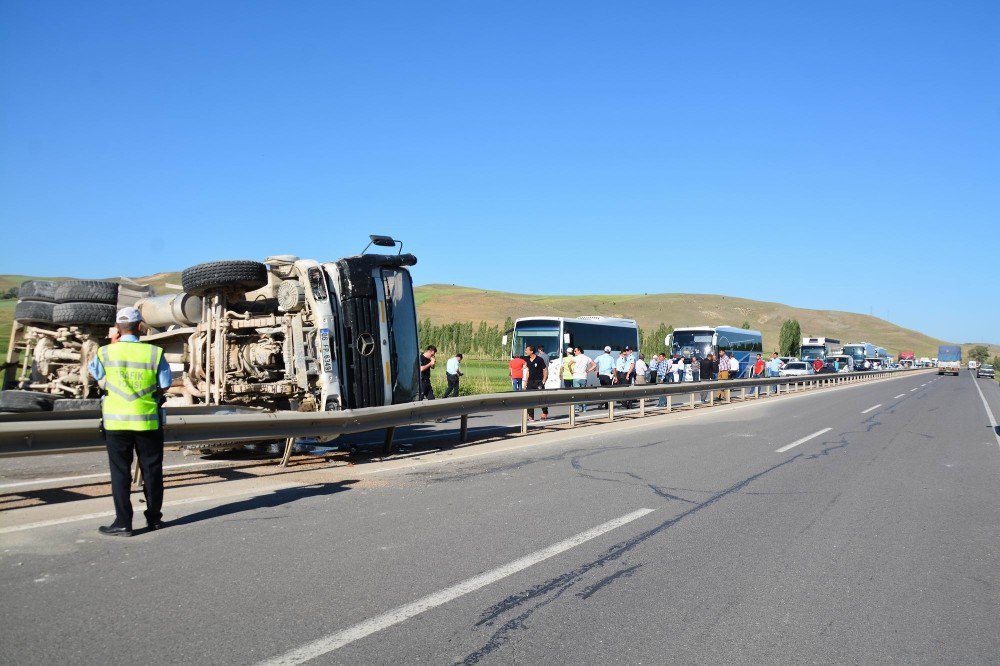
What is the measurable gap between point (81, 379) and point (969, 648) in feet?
41.9

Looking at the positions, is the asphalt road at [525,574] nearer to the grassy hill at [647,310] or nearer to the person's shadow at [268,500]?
the person's shadow at [268,500]

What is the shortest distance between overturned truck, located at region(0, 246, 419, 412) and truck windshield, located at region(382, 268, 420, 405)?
0.05ft

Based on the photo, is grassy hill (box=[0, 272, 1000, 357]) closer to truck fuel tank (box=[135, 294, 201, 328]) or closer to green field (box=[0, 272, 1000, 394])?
green field (box=[0, 272, 1000, 394])

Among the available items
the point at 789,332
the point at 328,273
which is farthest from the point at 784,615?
the point at 789,332

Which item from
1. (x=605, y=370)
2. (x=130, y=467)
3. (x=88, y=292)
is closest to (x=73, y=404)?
(x=88, y=292)

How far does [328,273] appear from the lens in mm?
10594

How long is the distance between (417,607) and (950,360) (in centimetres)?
9472

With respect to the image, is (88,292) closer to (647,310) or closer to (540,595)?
(540,595)

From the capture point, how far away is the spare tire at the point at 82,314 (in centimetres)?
1275

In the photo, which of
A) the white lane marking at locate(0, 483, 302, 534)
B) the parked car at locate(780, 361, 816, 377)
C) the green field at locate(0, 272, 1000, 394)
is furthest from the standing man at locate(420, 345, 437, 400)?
the green field at locate(0, 272, 1000, 394)

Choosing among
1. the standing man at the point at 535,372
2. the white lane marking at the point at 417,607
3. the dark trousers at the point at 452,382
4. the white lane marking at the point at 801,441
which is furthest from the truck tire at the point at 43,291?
the white lane marking at the point at 801,441

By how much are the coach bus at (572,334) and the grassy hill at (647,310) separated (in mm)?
72481

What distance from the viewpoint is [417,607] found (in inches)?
180

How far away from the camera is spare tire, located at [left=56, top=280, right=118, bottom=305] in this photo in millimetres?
12938
